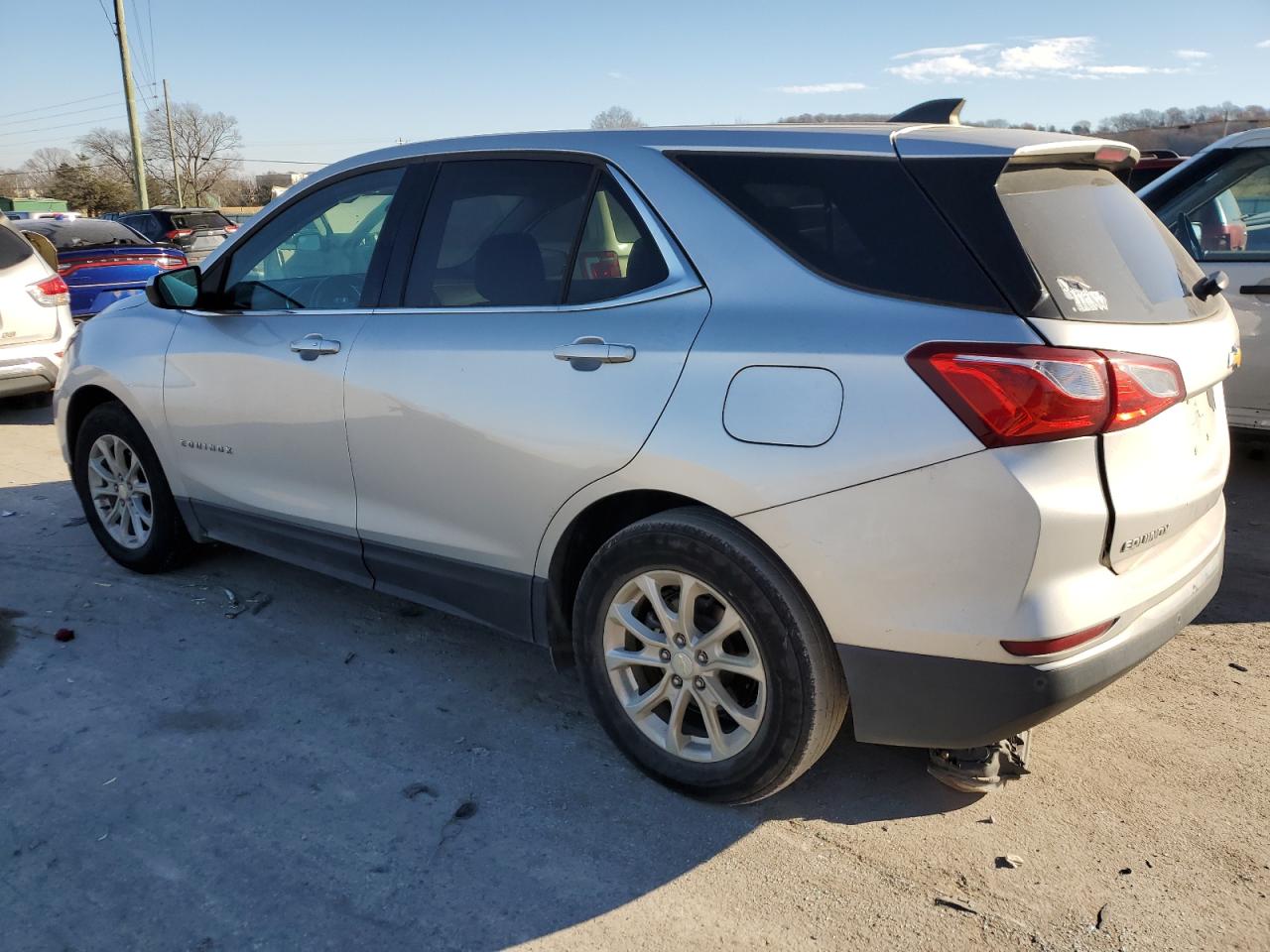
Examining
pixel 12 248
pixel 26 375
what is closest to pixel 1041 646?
pixel 26 375

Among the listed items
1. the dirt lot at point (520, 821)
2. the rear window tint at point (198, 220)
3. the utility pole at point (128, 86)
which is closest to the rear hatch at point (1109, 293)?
the dirt lot at point (520, 821)

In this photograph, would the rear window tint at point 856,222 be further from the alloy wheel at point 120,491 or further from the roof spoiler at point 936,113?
the alloy wheel at point 120,491

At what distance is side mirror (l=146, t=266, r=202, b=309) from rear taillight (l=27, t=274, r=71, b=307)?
4369mm

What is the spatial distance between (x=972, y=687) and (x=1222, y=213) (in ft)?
14.7

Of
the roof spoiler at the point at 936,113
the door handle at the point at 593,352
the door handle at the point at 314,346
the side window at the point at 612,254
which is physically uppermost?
the roof spoiler at the point at 936,113

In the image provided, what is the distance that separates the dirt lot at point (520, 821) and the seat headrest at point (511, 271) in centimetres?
140

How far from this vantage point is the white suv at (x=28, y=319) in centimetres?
766

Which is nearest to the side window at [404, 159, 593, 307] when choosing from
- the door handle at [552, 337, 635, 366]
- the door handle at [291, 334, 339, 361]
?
the door handle at [552, 337, 635, 366]

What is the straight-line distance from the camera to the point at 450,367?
3232mm

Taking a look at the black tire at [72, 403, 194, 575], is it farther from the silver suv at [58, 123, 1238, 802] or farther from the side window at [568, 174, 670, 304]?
the side window at [568, 174, 670, 304]

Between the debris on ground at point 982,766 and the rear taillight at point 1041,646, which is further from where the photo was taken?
the debris on ground at point 982,766

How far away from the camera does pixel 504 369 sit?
3.09m

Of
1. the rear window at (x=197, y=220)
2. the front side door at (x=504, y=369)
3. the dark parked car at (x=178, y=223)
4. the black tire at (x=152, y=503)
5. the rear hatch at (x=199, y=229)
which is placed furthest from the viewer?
the rear window at (x=197, y=220)

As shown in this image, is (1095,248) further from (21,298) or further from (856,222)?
(21,298)
